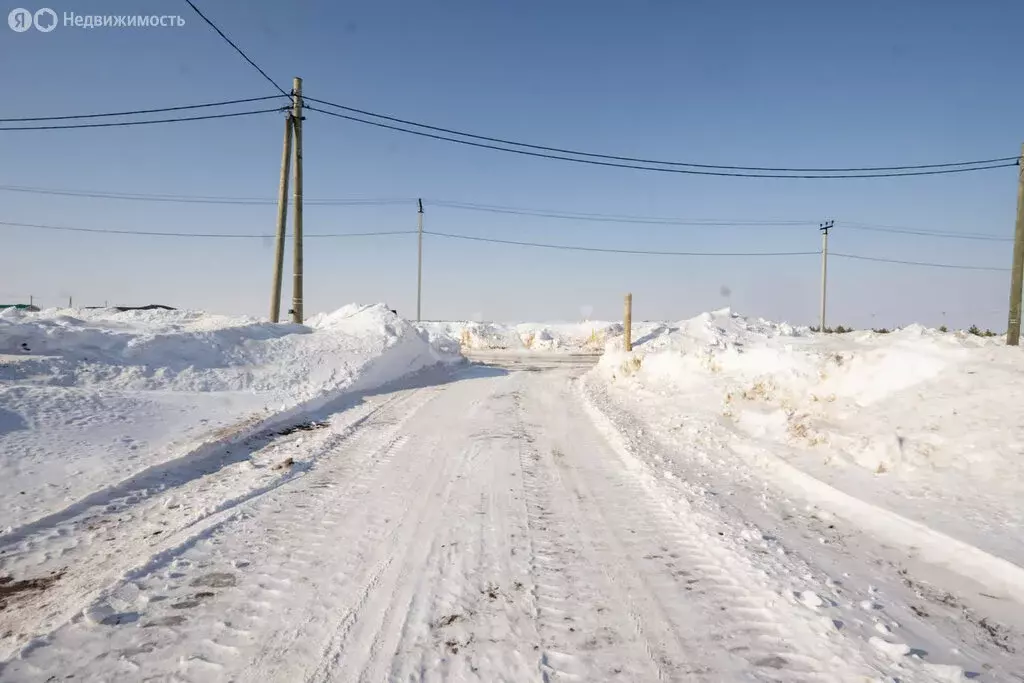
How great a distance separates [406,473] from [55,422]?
4.60 meters

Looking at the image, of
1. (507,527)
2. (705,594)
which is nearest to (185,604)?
(507,527)

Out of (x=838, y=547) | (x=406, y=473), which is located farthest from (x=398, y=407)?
(x=838, y=547)

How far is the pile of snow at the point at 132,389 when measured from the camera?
5177mm

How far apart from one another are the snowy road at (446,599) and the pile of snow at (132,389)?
1.67 meters

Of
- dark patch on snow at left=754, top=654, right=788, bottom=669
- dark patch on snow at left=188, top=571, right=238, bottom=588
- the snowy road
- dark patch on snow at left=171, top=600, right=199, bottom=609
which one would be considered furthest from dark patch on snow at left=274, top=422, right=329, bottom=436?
dark patch on snow at left=754, top=654, right=788, bottom=669

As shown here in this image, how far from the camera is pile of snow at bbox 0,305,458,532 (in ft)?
17.0

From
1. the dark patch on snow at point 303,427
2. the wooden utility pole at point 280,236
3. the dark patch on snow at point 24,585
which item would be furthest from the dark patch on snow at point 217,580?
the wooden utility pole at point 280,236

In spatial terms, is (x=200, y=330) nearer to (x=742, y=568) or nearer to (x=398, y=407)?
(x=398, y=407)

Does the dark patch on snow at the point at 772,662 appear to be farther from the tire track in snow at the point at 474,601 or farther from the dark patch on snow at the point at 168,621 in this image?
the dark patch on snow at the point at 168,621

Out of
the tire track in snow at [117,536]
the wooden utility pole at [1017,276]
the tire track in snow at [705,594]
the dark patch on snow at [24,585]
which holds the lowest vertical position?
the dark patch on snow at [24,585]

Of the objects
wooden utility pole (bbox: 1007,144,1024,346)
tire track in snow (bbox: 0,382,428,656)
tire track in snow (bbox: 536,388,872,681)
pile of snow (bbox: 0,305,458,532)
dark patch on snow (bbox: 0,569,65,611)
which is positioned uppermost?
wooden utility pole (bbox: 1007,144,1024,346)

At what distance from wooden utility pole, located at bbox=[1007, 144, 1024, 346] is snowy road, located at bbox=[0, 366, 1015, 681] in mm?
16742

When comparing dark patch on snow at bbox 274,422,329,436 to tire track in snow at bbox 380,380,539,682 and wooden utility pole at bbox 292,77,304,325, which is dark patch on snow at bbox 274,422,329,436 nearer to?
tire track in snow at bbox 380,380,539,682

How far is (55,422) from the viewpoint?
241 inches
